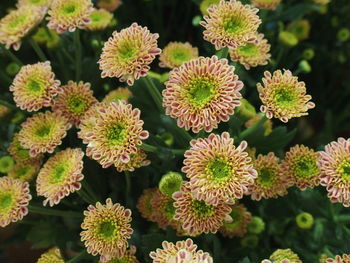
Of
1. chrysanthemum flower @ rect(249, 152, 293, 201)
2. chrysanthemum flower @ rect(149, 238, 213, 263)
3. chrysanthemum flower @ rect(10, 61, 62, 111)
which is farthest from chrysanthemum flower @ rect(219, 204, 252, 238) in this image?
chrysanthemum flower @ rect(10, 61, 62, 111)

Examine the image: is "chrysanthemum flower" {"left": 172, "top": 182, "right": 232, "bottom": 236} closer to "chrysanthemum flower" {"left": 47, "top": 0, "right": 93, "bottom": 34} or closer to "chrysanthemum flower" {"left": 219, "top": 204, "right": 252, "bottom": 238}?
"chrysanthemum flower" {"left": 219, "top": 204, "right": 252, "bottom": 238}

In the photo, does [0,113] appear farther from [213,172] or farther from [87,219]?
[213,172]

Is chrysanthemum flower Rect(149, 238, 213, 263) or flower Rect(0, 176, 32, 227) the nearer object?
chrysanthemum flower Rect(149, 238, 213, 263)

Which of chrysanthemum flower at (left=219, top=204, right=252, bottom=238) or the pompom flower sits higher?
the pompom flower

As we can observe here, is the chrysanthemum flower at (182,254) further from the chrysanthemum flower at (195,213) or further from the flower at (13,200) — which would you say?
the flower at (13,200)

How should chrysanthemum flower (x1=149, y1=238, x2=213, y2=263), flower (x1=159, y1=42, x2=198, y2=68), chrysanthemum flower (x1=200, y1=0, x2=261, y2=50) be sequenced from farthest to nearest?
1. flower (x1=159, y1=42, x2=198, y2=68)
2. chrysanthemum flower (x1=200, y1=0, x2=261, y2=50)
3. chrysanthemum flower (x1=149, y1=238, x2=213, y2=263)

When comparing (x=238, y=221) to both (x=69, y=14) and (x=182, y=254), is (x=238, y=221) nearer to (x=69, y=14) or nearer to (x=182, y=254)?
(x=182, y=254)

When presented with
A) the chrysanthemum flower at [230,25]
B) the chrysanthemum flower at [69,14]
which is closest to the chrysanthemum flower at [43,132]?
the chrysanthemum flower at [69,14]

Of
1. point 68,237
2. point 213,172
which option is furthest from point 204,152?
point 68,237
